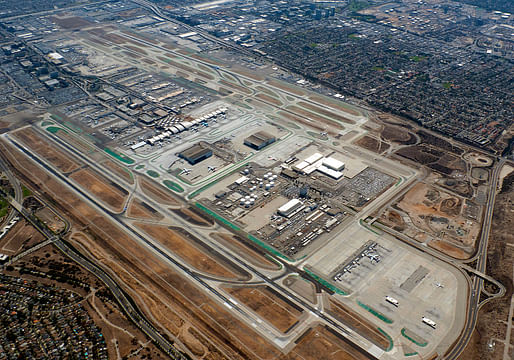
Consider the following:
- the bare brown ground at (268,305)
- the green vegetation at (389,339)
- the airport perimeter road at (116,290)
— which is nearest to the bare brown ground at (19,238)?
the airport perimeter road at (116,290)

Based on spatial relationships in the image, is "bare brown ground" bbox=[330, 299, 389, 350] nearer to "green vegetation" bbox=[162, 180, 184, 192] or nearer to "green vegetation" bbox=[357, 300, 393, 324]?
"green vegetation" bbox=[357, 300, 393, 324]

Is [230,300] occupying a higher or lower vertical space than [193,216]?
lower

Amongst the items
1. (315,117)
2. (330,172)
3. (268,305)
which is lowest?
(268,305)

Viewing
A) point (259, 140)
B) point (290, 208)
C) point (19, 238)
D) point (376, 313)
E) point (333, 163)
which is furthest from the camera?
point (259, 140)

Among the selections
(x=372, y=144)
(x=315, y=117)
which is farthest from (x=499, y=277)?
(x=315, y=117)

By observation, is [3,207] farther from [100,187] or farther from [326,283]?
[326,283]

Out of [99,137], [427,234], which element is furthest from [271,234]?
Result: [99,137]
